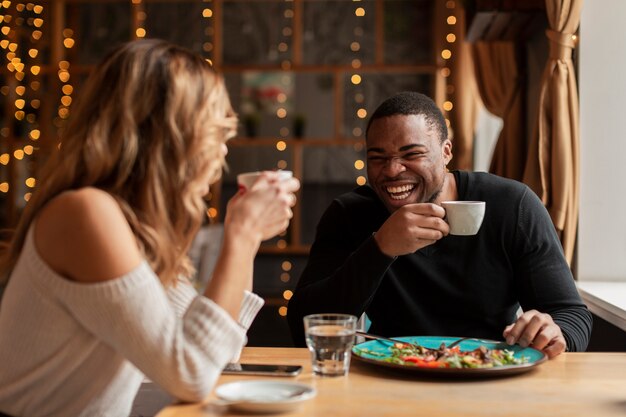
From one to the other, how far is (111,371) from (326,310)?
78cm

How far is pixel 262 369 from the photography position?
58.3 inches

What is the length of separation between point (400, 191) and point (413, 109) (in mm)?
223

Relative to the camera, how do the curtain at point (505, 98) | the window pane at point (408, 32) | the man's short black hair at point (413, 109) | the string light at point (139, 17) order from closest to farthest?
1. the man's short black hair at point (413, 109)
2. the curtain at point (505, 98)
3. the window pane at point (408, 32)
4. the string light at point (139, 17)

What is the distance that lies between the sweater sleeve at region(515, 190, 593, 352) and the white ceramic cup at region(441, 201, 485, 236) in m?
0.33

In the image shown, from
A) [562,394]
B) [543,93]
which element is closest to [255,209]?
[562,394]

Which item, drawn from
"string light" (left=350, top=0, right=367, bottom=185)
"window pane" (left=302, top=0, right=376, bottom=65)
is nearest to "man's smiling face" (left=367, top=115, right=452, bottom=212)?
"string light" (left=350, top=0, right=367, bottom=185)

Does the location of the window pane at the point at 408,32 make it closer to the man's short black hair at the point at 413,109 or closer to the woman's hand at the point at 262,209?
the man's short black hair at the point at 413,109

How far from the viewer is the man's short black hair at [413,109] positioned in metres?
2.16

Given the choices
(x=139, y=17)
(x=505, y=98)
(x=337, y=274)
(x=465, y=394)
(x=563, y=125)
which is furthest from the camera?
(x=139, y=17)

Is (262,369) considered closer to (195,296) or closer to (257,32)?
(195,296)

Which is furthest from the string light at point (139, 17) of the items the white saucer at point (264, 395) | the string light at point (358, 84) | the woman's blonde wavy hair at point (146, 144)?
the white saucer at point (264, 395)

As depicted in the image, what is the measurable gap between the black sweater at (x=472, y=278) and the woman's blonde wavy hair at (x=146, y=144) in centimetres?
68

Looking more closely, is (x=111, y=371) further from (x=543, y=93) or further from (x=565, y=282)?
(x=543, y=93)

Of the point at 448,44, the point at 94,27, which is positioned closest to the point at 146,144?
the point at 448,44
